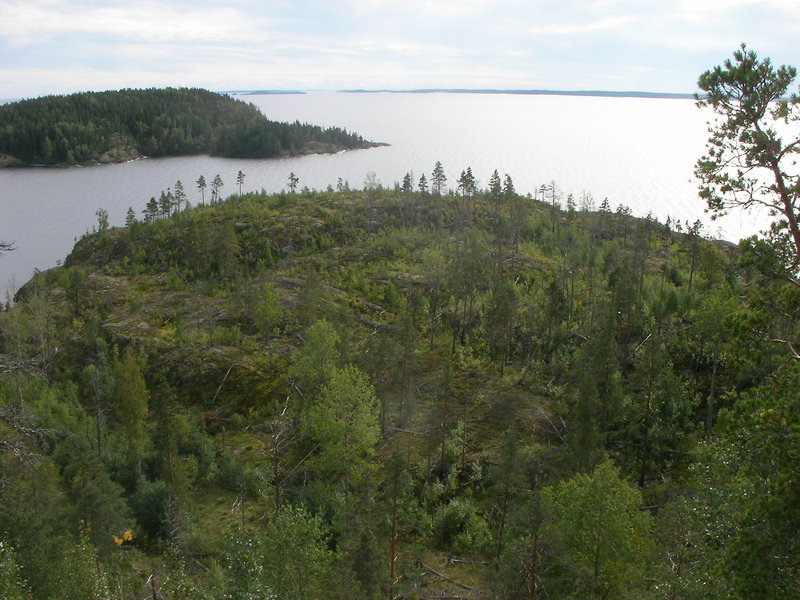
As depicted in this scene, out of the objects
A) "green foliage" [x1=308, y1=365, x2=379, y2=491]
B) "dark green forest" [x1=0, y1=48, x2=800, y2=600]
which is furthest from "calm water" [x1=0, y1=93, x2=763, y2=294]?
"green foliage" [x1=308, y1=365, x2=379, y2=491]

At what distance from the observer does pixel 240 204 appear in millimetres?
93500

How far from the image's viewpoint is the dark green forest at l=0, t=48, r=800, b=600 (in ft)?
36.6

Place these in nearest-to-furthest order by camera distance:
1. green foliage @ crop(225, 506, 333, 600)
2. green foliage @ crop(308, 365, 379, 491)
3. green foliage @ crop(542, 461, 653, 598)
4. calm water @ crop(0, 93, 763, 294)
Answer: green foliage @ crop(225, 506, 333, 600), green foliage @ crop(542, 461, 653, 598), green foliage @ crop(308, 365, 379, 491), calm water @ crop(0, 93, 763, 294)

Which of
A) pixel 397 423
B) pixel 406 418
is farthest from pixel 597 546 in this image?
pixel 397 423

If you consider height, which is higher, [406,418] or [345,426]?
[345,426]

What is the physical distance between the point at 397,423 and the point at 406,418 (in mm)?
2187

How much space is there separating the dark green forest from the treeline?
15 centimetres

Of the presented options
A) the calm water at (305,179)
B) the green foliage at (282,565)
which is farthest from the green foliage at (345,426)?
the calm water at (305,179)

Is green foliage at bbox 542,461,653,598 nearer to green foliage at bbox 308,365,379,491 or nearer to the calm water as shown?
green foliage at bbox 308,365,379,491

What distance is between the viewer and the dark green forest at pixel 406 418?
11148 mm

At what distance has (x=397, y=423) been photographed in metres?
41.1

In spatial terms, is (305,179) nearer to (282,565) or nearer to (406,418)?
(406,418)

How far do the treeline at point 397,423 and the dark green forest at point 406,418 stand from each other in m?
0.15

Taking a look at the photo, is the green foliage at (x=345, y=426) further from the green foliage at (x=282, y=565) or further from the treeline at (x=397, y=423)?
the green foliage at (x=282, y=565)
